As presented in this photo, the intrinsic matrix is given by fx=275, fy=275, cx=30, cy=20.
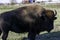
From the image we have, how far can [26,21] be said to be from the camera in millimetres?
8734

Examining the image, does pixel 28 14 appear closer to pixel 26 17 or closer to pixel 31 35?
pixel 26 17

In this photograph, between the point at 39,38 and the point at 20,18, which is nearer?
the point at 20,18

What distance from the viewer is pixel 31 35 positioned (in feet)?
29.0

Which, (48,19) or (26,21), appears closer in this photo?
(26,21)

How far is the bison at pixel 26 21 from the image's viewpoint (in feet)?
28.3

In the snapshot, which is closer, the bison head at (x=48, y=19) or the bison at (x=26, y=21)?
the bison at (x=26, y=21)

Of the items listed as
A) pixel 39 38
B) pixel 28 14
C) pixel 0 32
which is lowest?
pixel 39 38

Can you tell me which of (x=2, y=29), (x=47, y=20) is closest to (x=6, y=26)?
(x=2, y=29)

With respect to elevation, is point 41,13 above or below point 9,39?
above

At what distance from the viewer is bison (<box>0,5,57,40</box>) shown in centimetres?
863

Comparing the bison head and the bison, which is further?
the bison head

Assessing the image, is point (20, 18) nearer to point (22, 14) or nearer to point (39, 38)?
point (22, 14)

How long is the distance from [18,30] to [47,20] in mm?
986

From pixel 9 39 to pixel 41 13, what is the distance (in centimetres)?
181
